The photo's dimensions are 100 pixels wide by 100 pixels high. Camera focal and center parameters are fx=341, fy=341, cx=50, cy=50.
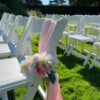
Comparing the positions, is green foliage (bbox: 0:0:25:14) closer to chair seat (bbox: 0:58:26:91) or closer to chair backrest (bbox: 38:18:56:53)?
chair seat (bbox: 0:58:26:91)

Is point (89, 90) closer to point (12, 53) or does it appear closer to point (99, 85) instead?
point (99, 85)

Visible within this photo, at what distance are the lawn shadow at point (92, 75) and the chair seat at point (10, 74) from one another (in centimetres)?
157

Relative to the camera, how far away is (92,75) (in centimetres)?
503

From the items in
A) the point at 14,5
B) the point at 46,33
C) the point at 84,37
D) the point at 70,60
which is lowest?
the point at 14,5

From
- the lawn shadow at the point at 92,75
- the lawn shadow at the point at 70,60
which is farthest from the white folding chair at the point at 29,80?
the lawn shadow at the point at 70,60

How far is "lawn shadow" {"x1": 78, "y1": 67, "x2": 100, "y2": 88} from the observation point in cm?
462

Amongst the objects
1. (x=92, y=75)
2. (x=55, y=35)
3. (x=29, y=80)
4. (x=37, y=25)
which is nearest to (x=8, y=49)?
(x=37, y=25)

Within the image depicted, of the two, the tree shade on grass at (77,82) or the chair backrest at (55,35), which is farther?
the tree shade on grass at (77,82)

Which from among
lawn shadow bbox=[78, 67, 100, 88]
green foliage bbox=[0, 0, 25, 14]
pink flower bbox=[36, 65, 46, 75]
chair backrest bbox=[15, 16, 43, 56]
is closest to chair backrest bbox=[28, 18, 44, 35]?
chair backrest bbox=[15, 16, 43, 56]

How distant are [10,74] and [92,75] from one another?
2424mm

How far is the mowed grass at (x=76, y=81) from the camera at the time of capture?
3.99m

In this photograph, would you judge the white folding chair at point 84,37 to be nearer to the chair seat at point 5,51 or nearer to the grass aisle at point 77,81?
the grass aisle at point 77,81

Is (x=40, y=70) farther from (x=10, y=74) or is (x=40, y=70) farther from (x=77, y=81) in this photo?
(x=77, y=81)

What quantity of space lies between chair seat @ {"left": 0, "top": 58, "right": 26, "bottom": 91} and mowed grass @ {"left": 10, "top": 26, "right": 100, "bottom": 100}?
758mm
